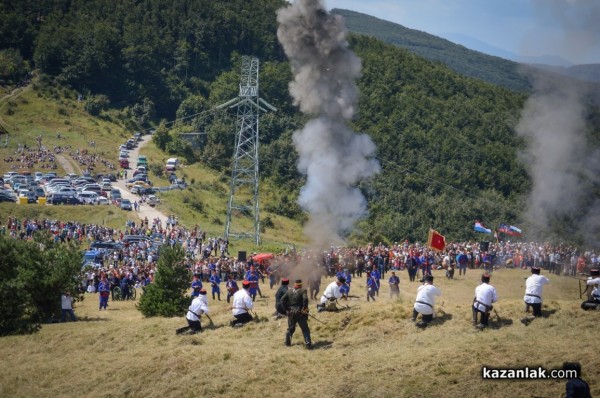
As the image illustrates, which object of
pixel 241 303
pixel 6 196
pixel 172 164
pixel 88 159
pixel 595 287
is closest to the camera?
pixel 595 287

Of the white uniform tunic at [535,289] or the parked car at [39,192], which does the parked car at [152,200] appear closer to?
the parked car at [39,192]

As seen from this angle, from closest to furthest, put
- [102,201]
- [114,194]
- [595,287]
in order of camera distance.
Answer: [595,287]
[102,201]
[114,194]

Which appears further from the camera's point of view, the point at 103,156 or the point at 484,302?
the point at 103,156

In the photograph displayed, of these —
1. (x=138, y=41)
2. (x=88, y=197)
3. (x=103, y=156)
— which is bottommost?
(x=88, y=197)

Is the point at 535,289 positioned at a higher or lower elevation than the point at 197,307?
higher

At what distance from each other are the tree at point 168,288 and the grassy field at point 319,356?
2.23 m

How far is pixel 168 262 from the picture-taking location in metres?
32.5

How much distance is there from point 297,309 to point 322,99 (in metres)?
24.0

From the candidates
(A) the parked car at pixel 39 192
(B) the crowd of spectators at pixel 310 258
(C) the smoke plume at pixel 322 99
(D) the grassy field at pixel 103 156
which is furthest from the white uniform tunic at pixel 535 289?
(A) the parked car at pixel 39 192

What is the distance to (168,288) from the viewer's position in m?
32.8

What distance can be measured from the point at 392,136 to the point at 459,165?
31.3 feet

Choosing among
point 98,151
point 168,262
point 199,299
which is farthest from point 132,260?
point 98,151

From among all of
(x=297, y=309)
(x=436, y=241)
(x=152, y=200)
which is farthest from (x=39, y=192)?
(x=297, y=309)

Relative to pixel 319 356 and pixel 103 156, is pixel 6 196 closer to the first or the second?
pixel 103 156
